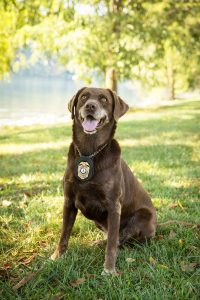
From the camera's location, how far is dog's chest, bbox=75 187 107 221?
379cm

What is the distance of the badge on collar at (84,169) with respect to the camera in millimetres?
3729

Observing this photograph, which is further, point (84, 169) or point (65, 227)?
point (65, 227)

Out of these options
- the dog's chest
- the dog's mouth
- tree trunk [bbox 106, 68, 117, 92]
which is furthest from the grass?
tree trunk [bbox 106, 68, 117, 92]

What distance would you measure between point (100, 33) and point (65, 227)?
16831 mm

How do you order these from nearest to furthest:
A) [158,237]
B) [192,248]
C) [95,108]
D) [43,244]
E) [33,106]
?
[95,108]
[192,248]
[43,244]
[158,237]
[33,106]

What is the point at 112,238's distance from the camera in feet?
12.3

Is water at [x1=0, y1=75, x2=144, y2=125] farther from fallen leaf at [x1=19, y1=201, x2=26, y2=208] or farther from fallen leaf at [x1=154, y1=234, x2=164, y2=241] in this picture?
fallen leaf at [x1=154, y1=234, x2=164, y2=241]

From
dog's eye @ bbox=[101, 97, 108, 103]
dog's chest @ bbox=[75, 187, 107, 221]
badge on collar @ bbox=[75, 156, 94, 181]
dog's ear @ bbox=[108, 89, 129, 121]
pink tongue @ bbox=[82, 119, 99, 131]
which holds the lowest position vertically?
dog's chest @ bbox=[75, 187, 107, 221]

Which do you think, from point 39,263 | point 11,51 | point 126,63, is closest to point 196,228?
point 39,263

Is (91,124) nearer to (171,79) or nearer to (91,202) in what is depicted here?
(91,202)

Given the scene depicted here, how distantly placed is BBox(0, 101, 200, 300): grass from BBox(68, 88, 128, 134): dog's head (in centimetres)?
126

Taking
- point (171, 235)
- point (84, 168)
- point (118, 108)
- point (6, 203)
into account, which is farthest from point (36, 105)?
point (84, 168)

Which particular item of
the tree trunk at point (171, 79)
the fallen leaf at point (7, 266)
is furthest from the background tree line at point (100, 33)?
the tree trunk at point (171, 79)

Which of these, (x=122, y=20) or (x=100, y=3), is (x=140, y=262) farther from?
(x=100, y=3)
